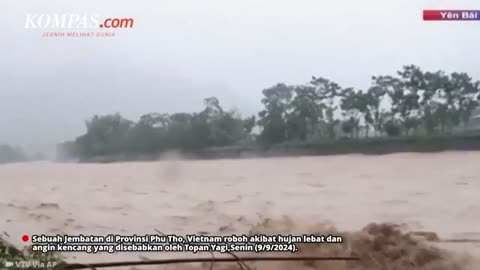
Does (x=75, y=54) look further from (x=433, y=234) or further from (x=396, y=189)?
(x=433, y=234)

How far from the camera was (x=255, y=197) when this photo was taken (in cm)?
181

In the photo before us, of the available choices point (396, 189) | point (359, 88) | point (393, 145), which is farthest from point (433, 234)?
point (359, 88)

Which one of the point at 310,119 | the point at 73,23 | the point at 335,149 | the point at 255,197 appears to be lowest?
the point at 255,197

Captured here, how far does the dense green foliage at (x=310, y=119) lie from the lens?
181cm

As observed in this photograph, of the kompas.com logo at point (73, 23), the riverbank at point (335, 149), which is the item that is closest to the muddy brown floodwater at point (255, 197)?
the riverbank at point (335, 149)

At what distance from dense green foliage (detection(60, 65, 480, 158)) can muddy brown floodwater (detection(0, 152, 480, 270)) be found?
0.07 m

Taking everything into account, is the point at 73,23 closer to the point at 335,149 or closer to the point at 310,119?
the point at 310,119

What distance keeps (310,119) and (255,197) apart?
35 centimetres

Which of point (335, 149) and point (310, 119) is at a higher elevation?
point (310, 119)

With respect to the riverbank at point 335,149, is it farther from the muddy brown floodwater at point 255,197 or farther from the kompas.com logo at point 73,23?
the kompas.com logo at point 73,23

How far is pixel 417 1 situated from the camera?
1783mm

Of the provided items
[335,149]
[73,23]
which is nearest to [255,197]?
[335,149]

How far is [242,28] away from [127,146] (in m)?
0.59

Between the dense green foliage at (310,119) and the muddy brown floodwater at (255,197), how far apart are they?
7 centimetres
